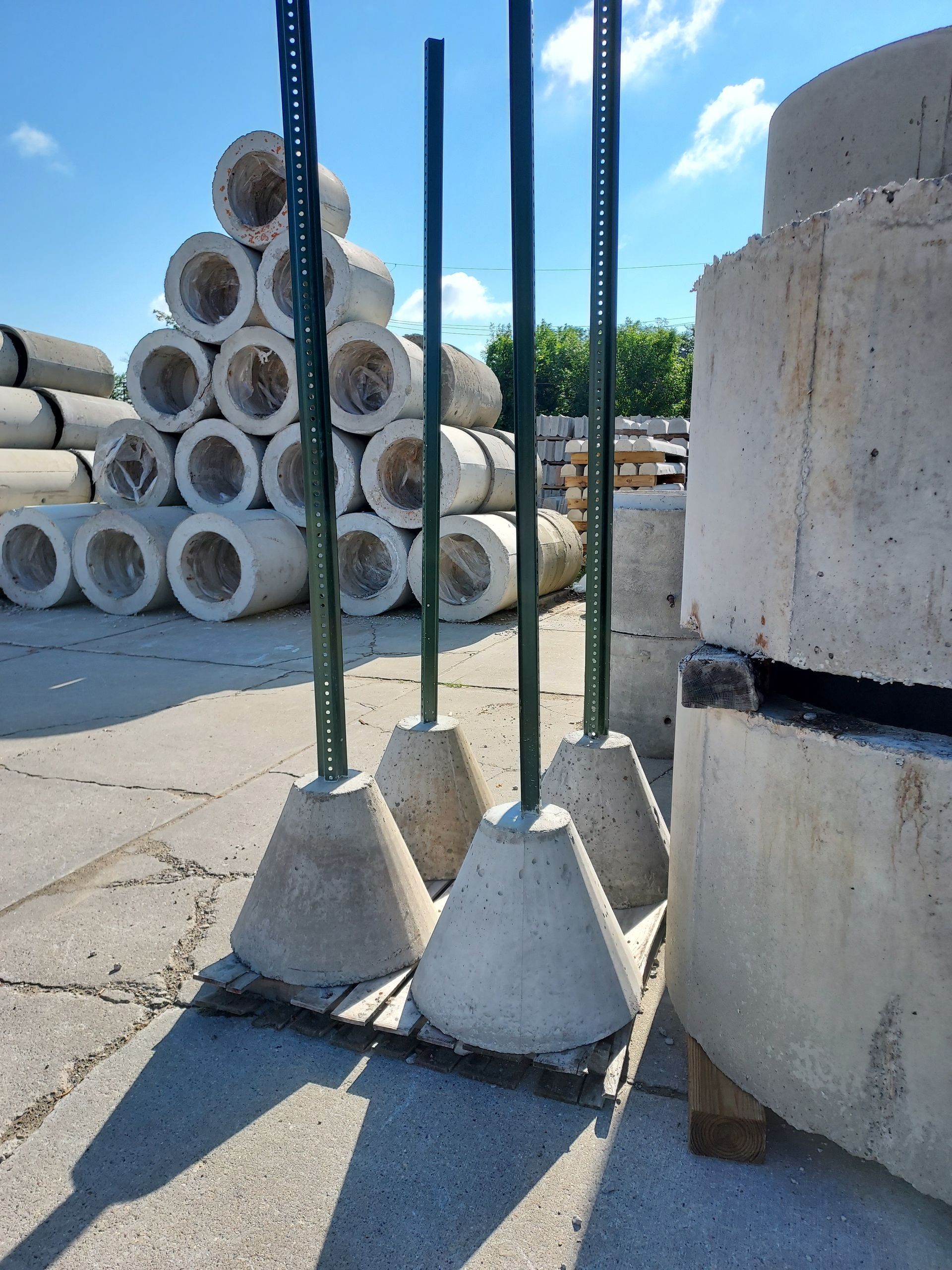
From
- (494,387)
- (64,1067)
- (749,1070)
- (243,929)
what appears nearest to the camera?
(749,1070)

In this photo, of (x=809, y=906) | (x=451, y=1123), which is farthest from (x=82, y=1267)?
(x=809, y=906)

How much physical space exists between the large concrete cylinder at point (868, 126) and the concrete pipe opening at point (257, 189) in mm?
6373

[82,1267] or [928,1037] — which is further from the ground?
[928,1037]

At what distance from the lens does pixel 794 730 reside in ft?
5.04

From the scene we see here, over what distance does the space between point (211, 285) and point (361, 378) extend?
1.66 m

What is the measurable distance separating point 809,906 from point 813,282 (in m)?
1.11

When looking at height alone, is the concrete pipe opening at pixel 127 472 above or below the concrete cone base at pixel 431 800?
above

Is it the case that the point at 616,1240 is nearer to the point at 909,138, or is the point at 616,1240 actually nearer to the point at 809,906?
the point at 809,906

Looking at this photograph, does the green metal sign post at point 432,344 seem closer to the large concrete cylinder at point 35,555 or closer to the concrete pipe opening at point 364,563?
the concrete pipe opening at point 364,563

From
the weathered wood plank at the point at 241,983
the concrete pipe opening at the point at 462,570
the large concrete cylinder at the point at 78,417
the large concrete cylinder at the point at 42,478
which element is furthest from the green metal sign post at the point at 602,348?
the large concrete cylinder at the point at 78,417

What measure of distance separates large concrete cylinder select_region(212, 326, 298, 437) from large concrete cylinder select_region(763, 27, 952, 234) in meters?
5.85

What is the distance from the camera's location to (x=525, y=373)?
5.77ft

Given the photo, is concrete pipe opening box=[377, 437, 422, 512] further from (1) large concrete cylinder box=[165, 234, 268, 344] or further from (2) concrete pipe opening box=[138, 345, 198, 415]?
(2) concrete pipe opening box=[138, 345, 198, 415]

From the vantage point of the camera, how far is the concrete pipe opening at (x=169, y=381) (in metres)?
7.84
